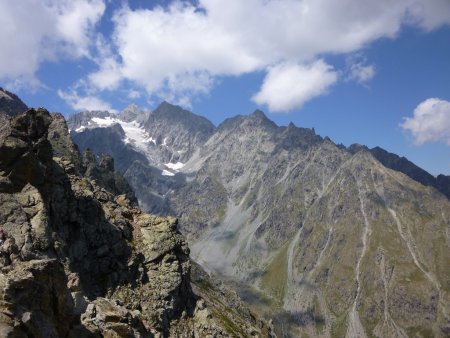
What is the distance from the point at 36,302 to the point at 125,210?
4607 cm

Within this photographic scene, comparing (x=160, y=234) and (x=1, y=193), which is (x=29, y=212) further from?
(x=160, y=234)

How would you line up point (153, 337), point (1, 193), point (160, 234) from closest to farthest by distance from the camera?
point (1, 193) < point (153, 337) < point (160, 234)

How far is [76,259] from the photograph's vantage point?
5634 cm

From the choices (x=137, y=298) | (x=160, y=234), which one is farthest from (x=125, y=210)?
(x=137, y=298)

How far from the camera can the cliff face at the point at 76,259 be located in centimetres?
2790

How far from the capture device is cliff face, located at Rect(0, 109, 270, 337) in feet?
91.6

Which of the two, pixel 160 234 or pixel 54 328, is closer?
pixel 54 328

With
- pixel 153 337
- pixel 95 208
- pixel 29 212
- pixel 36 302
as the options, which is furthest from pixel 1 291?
pixel 95 208

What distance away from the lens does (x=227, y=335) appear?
206 ft

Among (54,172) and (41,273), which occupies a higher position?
(54,172)

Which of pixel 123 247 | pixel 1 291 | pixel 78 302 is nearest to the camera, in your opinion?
pixel 1 291

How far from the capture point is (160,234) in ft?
221

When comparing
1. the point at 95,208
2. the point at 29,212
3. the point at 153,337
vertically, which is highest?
the point at 95,208

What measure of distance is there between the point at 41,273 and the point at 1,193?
18.0 metres
